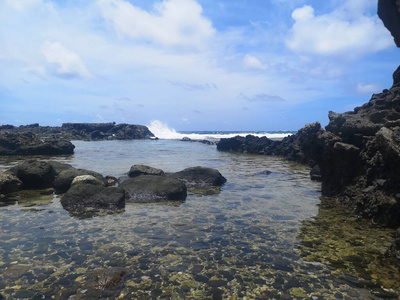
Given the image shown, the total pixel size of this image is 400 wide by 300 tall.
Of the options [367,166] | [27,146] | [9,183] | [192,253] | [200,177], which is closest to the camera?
[192,253]

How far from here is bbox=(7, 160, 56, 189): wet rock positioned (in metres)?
15.6

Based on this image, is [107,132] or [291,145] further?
[107,132]

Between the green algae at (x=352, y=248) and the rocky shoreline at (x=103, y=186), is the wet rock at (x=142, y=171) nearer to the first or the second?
the rocky shoreline at (x=103, y=186)

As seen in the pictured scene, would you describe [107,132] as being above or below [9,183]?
above

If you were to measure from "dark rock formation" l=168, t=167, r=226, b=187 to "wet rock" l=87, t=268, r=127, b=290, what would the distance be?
35.3 ft

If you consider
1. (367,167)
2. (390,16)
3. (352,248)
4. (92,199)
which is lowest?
(352,248)

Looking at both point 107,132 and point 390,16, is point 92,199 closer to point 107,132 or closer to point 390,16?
point 390,16

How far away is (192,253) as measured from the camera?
291 inches

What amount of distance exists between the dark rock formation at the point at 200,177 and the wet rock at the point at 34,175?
23.2 feet

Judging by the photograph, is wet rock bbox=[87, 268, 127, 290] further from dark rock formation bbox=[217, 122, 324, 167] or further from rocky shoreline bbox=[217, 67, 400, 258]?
dark rock formation bbox=[217, 122, 324, 167]

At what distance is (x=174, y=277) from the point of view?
6.19 metres

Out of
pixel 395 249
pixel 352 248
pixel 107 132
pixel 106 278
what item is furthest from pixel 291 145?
pixel 107 132

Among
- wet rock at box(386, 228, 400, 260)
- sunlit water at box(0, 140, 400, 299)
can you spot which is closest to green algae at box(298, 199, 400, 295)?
sunlit water at box(0, 140, 400, 299)

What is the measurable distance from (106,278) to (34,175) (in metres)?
11.9
